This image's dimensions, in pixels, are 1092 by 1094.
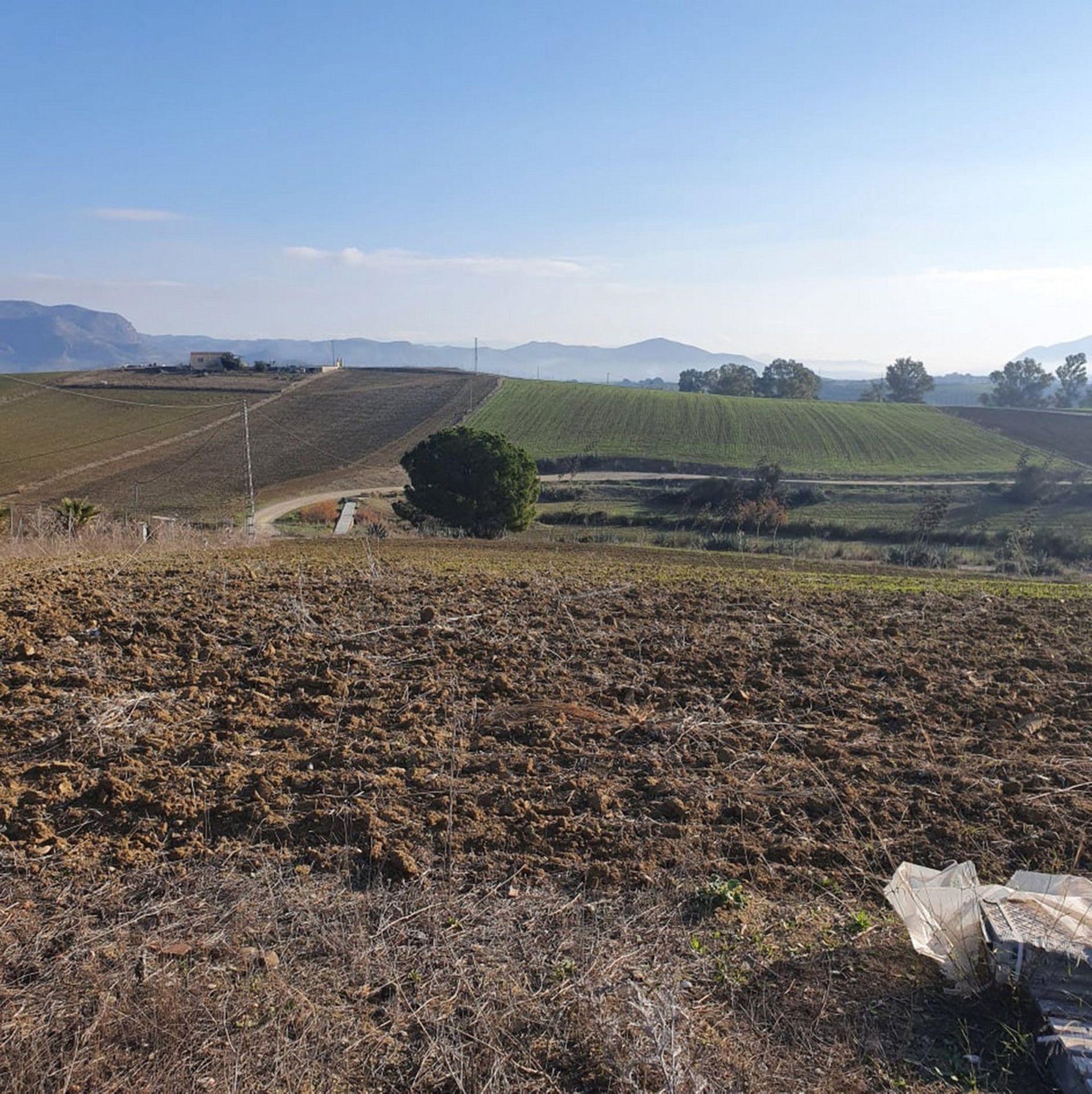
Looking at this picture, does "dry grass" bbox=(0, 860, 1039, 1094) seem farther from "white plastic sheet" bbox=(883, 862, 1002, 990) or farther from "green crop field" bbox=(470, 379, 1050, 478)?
"green crop field" bbox=(470, 379, 1050, 478)

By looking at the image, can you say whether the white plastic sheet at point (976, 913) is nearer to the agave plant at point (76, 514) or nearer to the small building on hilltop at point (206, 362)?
the agave plant at point (76, 514)

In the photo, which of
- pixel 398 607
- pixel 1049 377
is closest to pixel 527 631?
pixel 398 607

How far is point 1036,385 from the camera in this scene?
118 m

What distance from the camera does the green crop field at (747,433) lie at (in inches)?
2344

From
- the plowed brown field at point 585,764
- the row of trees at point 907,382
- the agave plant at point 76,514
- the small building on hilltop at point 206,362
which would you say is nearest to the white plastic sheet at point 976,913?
the plowed brown field at point 585,764

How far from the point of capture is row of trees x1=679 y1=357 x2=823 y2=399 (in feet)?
361

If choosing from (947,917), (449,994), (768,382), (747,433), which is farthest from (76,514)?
(768,382)

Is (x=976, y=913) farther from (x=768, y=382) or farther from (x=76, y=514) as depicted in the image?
(x=768, y=382)

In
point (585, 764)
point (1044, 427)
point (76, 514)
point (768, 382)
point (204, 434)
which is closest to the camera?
point (585, 764)

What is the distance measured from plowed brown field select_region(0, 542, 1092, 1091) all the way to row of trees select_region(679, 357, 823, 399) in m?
106

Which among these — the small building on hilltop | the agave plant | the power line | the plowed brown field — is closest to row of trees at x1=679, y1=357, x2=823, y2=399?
the small building on hilltop

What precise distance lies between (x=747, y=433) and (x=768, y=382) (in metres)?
52.2

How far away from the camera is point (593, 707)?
5.91 meters

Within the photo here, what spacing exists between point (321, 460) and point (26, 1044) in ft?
175
